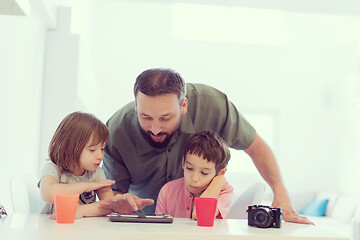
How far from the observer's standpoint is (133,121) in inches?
76.2

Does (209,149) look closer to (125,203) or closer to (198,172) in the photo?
(198,172)

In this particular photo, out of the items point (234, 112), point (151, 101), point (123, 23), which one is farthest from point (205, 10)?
point (151, 101)

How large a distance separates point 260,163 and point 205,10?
Result: 4.96 meters

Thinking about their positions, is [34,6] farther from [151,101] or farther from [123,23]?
[123,23]

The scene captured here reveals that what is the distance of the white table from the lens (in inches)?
40.8

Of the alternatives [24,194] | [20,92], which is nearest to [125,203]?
[24,194]

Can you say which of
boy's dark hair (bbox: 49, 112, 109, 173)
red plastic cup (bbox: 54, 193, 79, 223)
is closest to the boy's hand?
boy's dark hair (bbox: 49, 112, 109, 173)

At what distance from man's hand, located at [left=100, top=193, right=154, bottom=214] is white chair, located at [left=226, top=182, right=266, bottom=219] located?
57 centimetres

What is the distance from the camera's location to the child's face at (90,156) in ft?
4.91

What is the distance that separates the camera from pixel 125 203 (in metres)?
1.36

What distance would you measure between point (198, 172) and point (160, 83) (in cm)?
36

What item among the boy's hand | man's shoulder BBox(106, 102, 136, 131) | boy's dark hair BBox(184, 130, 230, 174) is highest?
man's shoulder BBox(106, 102, 136, 131)

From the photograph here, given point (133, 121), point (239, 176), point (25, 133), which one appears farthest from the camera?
point (239, 176)

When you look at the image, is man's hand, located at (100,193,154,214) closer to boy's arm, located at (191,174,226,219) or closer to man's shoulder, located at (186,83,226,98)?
boy's arm, located at (191,174,226,219)
